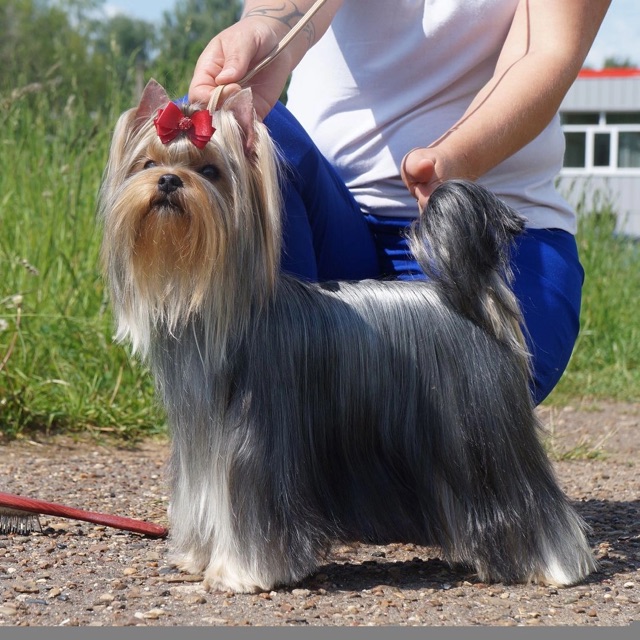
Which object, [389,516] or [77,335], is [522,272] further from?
[77,335]

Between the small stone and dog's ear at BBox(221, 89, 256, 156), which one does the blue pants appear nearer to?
dog's ear at BBox(221, 89, 256, 156)

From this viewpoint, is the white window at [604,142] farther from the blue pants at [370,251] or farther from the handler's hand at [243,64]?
the handler's hand at [243,64]

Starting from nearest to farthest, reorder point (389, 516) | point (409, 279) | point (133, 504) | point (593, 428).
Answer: point (389, 516), point (409, 279), point (133, 504), point (593, 428)

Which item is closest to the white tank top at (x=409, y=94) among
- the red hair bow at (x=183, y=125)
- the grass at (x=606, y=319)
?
the red hair bow at (x=183, y=125)

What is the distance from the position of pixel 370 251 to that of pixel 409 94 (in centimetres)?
55

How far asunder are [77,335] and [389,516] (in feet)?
9.75

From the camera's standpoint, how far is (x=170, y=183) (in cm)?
249

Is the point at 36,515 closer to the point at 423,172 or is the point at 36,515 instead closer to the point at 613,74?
the point at 423,172

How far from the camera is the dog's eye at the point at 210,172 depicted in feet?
8.51

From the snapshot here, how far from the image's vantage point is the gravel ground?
2613 millimetres

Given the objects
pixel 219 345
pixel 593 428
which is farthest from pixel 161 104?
pixel 593 428

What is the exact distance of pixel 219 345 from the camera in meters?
2.64

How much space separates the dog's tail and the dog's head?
0.42 meters

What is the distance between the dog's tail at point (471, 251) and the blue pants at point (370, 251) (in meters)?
0.43
